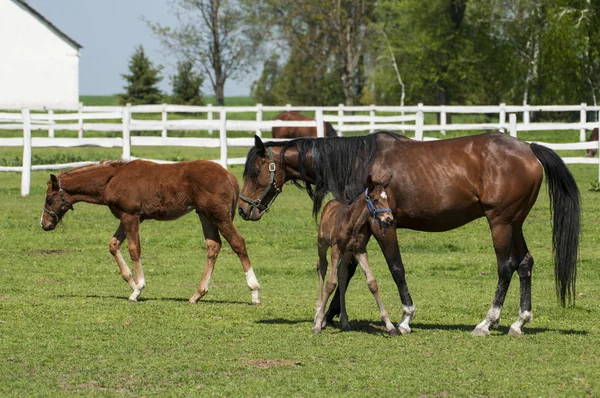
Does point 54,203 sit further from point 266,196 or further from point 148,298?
point 266,196

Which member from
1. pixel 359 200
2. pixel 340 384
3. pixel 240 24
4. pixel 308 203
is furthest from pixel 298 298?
pixel 240 24

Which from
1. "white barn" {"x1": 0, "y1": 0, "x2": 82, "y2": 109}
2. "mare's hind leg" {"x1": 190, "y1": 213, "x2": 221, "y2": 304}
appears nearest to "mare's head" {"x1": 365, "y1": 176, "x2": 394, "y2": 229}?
"mare's hind leg" {"x1": 190, "y1": 213, "x2": 221, "y2": 304}

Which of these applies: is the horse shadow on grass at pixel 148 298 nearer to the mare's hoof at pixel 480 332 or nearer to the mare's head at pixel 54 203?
the mare's head at pixel 54 203

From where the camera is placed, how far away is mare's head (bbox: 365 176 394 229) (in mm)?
8852

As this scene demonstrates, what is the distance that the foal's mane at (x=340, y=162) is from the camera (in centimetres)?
980

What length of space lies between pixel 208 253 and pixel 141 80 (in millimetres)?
52314

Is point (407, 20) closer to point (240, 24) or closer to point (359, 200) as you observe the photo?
point (240, 24)

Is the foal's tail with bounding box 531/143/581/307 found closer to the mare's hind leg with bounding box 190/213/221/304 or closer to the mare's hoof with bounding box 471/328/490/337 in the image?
the mare's hoof with bounding box 471/328/490/337

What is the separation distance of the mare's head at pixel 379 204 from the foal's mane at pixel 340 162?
0.67 m

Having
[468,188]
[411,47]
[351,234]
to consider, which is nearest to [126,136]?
[351,234]

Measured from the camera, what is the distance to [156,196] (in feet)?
37.2

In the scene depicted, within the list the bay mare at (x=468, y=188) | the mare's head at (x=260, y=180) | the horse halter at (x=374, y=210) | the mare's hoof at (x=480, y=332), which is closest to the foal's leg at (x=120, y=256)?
the mare's head at (x=260, y=180)

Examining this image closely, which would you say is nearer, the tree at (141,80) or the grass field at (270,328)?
the grass field at (270,328)

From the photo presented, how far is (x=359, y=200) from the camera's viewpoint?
927cm
